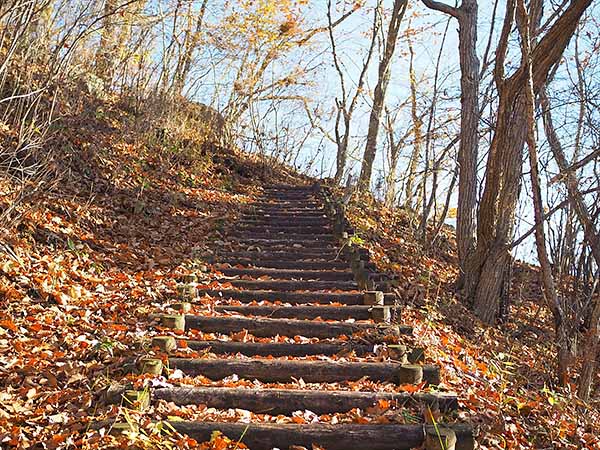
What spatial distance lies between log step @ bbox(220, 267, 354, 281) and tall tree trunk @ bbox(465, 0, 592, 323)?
263cm

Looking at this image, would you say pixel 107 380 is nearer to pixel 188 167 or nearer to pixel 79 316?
pixel 79 316

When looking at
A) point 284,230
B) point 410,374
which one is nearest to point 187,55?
point 284,230

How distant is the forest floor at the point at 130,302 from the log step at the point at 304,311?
77 centimetres

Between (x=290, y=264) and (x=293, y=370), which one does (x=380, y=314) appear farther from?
(x=290, y=264)

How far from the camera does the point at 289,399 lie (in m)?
4.09

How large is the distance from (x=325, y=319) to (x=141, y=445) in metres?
3.00

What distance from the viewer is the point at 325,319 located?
6016 millimetres

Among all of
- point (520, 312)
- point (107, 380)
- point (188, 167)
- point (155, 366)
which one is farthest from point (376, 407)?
point (188, 167)

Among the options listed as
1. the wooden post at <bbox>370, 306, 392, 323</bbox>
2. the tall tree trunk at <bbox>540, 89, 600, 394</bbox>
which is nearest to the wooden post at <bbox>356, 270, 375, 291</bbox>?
the wooden post at <bbox>370, 306, 392, 323</bbox>

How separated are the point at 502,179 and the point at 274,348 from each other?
207 inches

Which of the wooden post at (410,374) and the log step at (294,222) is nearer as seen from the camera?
the wooden post at (410,374)

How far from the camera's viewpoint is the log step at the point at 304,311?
5.99 metres

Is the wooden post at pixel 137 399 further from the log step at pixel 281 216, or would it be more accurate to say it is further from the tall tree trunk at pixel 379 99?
the tall tree trunk at pixel 379 99

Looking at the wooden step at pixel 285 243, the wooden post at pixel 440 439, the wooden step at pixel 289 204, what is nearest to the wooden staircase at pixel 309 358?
the wooden post at pixel 440 439
